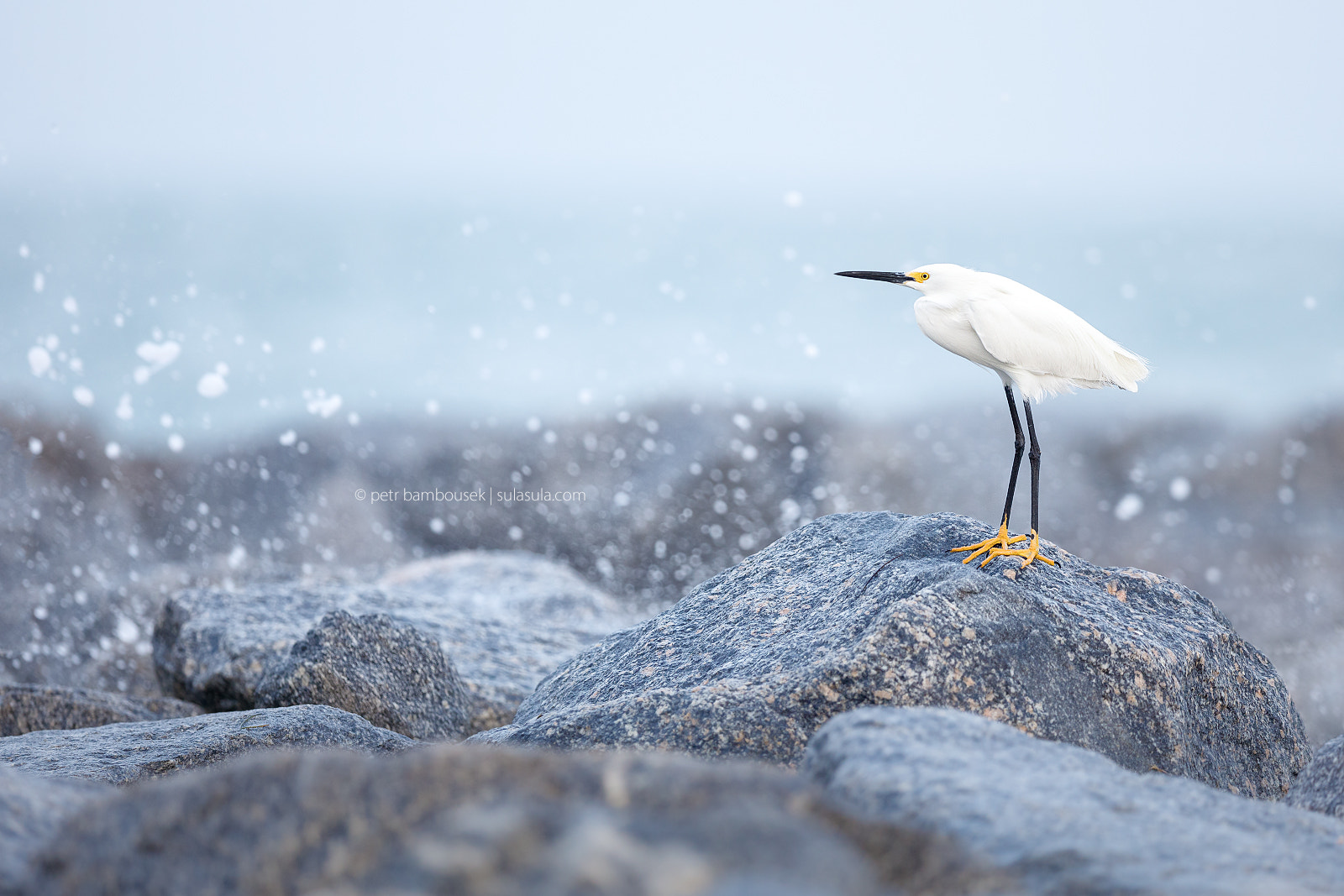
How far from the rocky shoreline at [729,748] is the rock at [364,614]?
0.03 metres

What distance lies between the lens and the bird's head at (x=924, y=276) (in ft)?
15.4

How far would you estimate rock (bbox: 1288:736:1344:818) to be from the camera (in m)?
3.46

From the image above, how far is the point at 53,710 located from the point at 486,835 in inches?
221

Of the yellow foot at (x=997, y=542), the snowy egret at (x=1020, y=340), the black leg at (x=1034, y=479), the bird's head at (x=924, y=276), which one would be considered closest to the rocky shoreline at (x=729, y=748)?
the yellow foot at (x=997, y=542)

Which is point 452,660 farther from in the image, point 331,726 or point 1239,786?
point 1239,786

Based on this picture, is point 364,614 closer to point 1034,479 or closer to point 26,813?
point 26,813

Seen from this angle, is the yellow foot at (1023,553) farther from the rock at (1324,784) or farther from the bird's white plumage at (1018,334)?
the rock at (1324,784)

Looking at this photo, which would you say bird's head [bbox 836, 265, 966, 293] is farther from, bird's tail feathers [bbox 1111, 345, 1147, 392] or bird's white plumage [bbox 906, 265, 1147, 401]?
bird's tail feathers [bbox 1111, 345, 1147, 392]

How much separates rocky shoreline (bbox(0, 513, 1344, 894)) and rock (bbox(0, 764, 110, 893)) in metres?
0.01

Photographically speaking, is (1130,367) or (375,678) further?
(375,678)

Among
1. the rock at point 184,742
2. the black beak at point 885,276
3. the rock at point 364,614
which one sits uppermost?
the black beak at point 885,276

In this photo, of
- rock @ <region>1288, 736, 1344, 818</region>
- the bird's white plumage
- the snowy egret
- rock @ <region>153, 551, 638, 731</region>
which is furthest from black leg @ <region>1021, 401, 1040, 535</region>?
rock @ <region>153, 551, 638, 731</region>

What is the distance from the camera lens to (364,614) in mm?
5844

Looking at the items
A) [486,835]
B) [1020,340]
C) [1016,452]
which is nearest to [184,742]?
[486,835]
